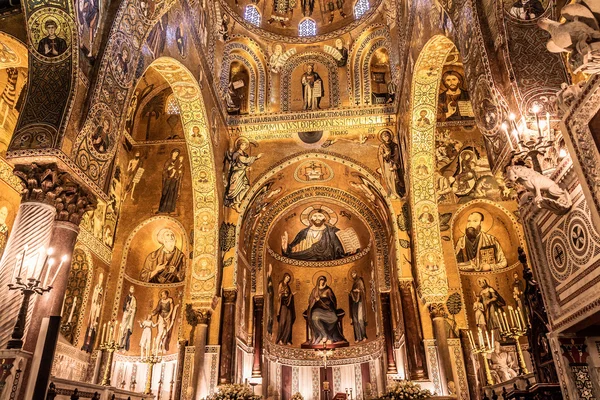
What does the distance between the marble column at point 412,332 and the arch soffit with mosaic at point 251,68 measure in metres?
7.55

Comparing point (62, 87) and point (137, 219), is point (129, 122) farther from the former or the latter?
point (62, 87)

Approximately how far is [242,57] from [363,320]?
1024 cm

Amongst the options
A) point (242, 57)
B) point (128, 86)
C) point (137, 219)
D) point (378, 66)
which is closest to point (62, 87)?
point (128, 86)

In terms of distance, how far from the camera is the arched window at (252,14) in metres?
16.2

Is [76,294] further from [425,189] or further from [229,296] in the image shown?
[425,189]

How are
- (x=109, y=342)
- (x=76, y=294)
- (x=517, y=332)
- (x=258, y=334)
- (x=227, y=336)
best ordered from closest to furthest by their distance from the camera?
(x=517, y=332)
(x=109, y=342)
(x=76, y=294)
(x=227, y=336)
(x=258, y=334)

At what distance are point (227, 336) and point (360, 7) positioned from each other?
11999mm

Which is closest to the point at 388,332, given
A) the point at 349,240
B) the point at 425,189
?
the point at 349,240

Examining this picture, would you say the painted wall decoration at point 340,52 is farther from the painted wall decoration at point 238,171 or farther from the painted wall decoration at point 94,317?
the painted wall decoration at point 94,317

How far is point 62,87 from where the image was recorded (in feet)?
22.0

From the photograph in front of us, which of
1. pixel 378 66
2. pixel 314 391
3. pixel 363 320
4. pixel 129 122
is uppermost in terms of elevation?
pixel 378 66

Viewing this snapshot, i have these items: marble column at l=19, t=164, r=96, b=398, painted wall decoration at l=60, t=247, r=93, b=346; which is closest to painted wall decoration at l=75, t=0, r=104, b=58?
marble column at l=19, t=164, r=96, b=398

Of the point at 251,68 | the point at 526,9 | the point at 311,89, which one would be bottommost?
the point at 526,9

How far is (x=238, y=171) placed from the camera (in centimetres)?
1447
